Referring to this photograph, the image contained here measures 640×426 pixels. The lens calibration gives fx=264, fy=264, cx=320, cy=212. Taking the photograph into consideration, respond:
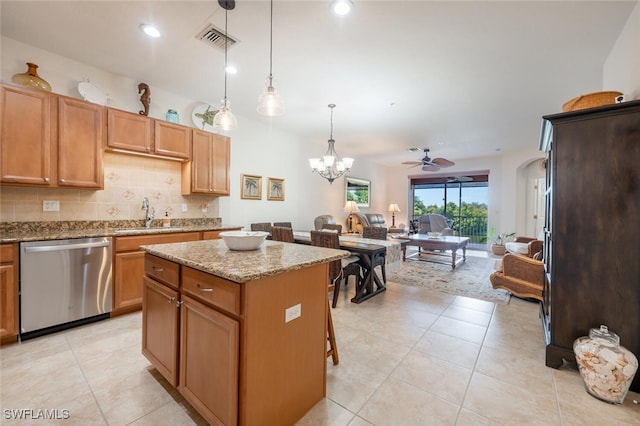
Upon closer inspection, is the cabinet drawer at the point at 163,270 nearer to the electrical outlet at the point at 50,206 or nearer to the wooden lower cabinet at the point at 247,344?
the wooden lower cabinet at the point at 247,344

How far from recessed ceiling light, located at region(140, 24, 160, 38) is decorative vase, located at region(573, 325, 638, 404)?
4.13 metres

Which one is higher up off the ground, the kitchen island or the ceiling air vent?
the ceiling air vent

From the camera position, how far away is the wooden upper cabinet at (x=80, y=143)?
259cm

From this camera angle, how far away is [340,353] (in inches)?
85.2

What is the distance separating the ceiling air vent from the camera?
234 centimetres

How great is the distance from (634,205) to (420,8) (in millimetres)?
2014

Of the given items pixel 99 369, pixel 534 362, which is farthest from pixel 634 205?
pixel 99 369

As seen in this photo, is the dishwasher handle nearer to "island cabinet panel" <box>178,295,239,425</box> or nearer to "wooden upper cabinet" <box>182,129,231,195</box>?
"wooden upper cabinet" <box>182,129,231,195</box>

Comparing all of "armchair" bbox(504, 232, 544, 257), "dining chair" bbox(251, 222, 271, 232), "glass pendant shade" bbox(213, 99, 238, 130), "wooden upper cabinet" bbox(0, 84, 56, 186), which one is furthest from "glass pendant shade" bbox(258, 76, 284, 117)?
"armchair" bbox(504, 232, 544, 257)

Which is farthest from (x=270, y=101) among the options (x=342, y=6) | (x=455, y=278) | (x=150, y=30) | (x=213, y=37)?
(x=455, y=278)

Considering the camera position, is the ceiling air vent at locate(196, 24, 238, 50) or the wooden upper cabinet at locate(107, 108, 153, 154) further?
the wooden upper cabinet at locate(107, 108, 153, 154)

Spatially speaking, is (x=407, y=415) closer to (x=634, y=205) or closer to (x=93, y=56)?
(x=634, y=205)

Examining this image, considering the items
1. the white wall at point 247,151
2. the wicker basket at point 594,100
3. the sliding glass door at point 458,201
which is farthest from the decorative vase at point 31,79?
the sliding glass door at point 458,201

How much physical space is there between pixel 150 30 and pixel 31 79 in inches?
50.6
